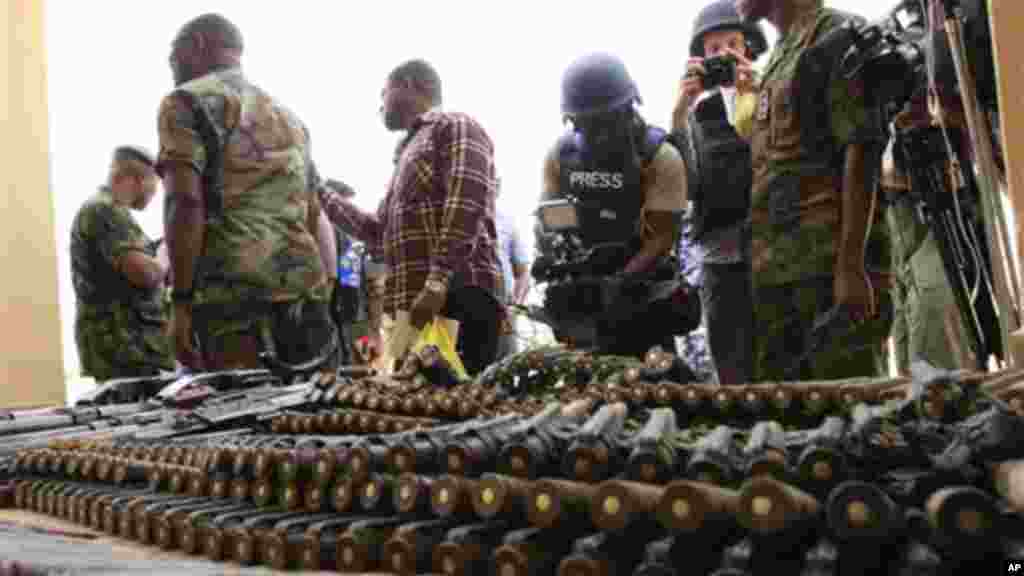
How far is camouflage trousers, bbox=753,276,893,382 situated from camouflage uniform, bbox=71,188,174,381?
131 inches

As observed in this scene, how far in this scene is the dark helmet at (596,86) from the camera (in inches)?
163

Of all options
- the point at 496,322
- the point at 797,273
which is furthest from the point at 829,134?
the point at 496,322

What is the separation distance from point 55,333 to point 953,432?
195 inches

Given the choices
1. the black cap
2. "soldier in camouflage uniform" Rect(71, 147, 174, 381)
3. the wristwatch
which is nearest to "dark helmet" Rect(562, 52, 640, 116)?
the wristwatch

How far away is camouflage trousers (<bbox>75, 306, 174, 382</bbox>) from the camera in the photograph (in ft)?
18.3

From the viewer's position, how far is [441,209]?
4.42 metres

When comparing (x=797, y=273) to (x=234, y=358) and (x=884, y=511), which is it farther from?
(x=884, y=511)

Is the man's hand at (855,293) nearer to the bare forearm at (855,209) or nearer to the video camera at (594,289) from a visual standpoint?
the bare forearm at (855,209)

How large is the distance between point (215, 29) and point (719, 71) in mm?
1931

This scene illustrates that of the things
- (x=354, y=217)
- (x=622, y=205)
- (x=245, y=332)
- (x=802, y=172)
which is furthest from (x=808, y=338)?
(x=354, y=217)

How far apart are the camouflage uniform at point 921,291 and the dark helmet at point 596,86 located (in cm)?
115

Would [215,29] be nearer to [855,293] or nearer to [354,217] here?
[354,217]

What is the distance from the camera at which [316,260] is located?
4.19 m

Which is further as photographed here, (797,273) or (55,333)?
(55,333)
